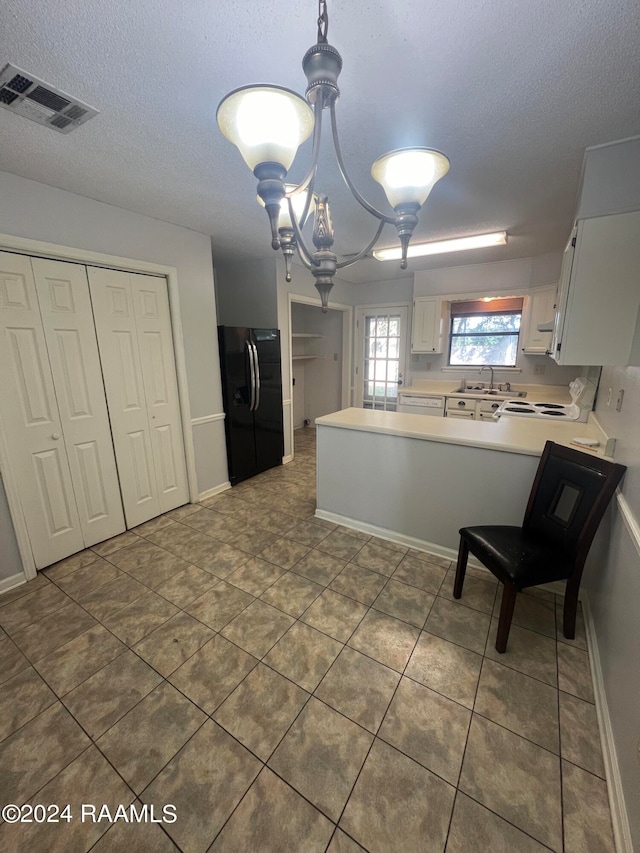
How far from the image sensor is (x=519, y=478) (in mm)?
2107

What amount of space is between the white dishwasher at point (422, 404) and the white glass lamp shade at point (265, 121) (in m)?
3.70

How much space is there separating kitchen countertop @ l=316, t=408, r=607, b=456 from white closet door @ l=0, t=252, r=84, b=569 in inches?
76.6

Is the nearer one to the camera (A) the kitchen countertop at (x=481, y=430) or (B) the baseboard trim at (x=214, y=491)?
(A) the kitchen countertop at (x=481, y=430)

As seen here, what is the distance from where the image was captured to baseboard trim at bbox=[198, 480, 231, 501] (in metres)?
3.39

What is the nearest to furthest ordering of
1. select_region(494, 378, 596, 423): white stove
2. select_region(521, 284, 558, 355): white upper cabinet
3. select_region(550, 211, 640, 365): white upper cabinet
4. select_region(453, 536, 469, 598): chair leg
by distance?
select_region(550, 211, 640, 365): white upper cabinet
select_region(453, 536, 469, 598): chair leg
select_region(494, 378, 596, 423): white stove
select_region(521, 284, 558, 355): white upper cabinet

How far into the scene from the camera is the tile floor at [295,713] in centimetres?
109

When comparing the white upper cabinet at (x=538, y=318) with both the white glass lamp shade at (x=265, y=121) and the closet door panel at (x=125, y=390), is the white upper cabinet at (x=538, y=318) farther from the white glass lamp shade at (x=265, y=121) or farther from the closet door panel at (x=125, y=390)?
the closet door panel at (x=125, y=390)

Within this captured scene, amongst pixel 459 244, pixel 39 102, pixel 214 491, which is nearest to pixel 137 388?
pixel 214 491

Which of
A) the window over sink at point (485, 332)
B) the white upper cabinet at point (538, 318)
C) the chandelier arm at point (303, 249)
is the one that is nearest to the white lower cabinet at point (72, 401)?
the chandelier arm at point (303, 249)

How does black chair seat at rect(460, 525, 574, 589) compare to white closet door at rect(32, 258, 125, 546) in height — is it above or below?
below

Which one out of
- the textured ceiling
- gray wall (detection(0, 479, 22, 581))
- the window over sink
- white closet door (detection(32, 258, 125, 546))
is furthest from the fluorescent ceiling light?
gray wall (detection(0, 479, 22, 581))

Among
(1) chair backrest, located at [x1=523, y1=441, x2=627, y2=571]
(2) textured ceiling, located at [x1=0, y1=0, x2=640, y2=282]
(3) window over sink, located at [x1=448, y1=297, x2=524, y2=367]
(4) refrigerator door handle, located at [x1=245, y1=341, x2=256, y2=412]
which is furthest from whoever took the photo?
(3) window over sink, located at [x1=448, y1=297, x2=524, y2=367]

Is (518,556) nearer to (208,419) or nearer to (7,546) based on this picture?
(208,419)

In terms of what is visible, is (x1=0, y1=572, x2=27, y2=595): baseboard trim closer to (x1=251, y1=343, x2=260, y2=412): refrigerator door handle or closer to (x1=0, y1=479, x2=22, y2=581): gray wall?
(x1=0, y1=479, x2=22, y2=581): gray wall
